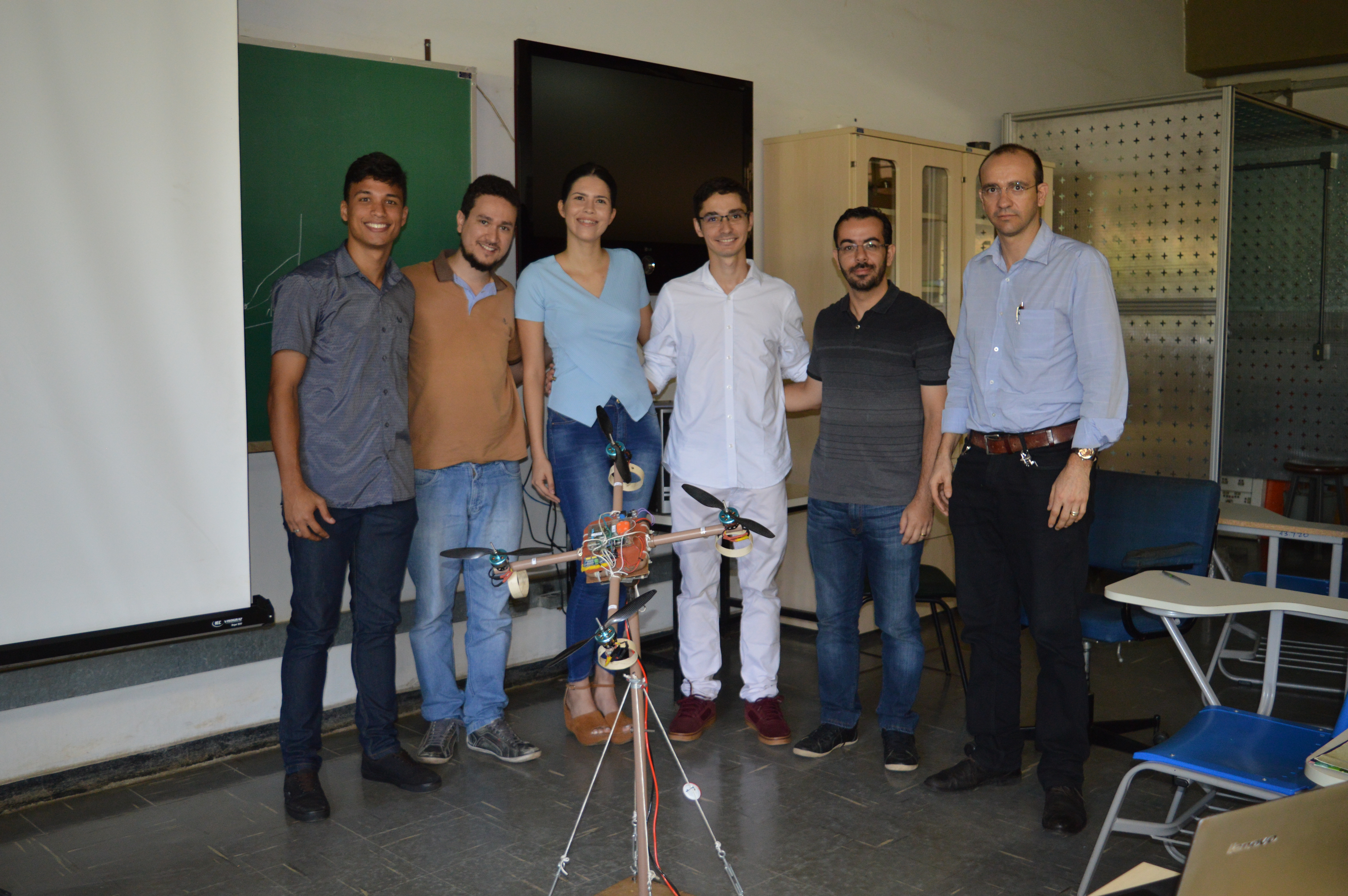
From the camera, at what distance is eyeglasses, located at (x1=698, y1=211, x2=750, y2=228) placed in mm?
3227

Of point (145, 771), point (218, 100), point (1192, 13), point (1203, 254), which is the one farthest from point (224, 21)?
point (1192, 13)

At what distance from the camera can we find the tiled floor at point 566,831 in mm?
2533

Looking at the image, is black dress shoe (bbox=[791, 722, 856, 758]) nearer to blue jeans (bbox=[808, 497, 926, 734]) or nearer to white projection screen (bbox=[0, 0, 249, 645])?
blue jeans (bbox=[808, 497, 926, 734])

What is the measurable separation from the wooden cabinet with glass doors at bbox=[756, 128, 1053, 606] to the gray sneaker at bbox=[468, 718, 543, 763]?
1.74 meters

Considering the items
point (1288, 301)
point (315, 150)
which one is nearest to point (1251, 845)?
point (315, 150)

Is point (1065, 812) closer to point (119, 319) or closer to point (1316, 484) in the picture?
point (119, 319)

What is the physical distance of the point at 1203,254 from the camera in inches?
209

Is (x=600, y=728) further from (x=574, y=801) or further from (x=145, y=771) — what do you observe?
(x=145, y=771)

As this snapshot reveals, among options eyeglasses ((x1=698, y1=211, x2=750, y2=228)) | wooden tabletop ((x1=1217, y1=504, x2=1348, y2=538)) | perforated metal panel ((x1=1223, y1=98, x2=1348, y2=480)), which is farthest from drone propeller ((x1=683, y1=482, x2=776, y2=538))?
perforated metal panel ((x1=1223, y1=98, x2=1348, y2=480))

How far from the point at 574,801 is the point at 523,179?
2.13m

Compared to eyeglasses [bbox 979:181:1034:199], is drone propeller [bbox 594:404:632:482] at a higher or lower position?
lower

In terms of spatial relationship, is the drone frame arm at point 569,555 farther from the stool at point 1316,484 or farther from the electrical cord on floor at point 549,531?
the stool at point 1316,484

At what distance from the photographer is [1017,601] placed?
2.96 m

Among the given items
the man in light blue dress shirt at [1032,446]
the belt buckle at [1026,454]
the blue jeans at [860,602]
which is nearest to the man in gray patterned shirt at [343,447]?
the blue jeans at [860,602]
